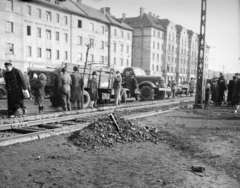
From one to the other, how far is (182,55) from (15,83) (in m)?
76.8

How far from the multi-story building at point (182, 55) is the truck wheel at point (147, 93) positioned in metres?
60.0

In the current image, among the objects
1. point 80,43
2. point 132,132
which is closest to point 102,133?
point 132,132

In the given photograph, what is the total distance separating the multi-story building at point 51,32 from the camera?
37.0 metres

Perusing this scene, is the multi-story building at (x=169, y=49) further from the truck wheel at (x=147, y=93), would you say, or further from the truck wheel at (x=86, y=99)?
the truck wheel at (x=86, y=99)

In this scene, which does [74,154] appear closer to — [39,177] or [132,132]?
[39,177]

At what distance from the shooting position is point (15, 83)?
8.02 m

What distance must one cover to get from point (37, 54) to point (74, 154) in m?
38.6

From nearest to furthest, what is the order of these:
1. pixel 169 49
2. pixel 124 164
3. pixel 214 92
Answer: pixel 124 164
pixel 214 92
pixel 169 49

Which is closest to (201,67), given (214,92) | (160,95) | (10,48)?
(214,92)

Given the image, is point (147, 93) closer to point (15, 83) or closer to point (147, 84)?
point (147, 84)

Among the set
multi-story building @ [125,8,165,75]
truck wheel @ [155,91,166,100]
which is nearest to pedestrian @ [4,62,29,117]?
truck wheel @ [155,91,166,100]

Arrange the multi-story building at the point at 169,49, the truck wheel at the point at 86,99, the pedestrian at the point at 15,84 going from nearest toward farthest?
the pedestrian at the point at 15,84 → the truck wheel at the point at 86,99 → the multi-story building at the point at 169,49

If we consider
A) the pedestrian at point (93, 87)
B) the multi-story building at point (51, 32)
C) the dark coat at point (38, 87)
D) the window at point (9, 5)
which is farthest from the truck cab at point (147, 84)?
the window at point (9, 5)

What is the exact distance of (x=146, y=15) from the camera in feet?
220
